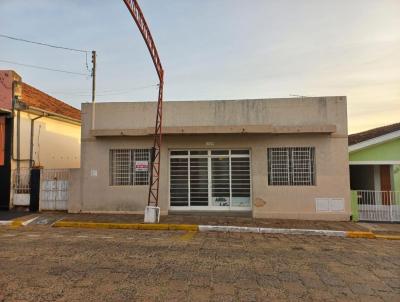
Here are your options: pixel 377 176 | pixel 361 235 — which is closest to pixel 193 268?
pixel 361 235

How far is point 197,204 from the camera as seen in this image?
13.3 meters

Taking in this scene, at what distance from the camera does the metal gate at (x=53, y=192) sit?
44.0ft

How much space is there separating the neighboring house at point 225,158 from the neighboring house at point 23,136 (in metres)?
2.75

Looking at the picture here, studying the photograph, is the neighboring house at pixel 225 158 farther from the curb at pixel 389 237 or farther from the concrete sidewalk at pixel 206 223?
the curb at pixel 389 237

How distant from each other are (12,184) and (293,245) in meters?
11.3

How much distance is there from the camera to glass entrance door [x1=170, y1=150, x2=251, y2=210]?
13.1 metres

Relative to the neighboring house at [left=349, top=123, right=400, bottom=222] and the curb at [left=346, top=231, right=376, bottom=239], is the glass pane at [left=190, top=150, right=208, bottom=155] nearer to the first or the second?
the neighboring house at [left=349, top=123, right=400, bottom=222]

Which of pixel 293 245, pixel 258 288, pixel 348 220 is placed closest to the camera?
pixel 258 288

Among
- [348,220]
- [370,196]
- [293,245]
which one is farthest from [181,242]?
[370,196]

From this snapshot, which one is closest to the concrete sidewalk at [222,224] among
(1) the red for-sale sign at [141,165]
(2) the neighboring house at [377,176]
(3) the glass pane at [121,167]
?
(2) the neighboring house at [377,176]

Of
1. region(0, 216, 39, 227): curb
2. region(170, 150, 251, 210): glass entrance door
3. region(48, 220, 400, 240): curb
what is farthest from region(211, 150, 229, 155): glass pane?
region(0, 216, 39, 227): curb

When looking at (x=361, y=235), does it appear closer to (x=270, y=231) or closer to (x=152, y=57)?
(x=270, y=231)

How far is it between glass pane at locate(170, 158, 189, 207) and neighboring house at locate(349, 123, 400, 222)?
20.6 ft

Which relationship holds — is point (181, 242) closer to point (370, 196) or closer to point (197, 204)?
point (197, 204)
